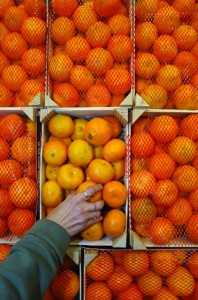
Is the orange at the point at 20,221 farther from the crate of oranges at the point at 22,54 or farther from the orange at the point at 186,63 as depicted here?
the orange at the point at 186,63

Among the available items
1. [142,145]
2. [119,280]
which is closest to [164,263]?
[119,280]

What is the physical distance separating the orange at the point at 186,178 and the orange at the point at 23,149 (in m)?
0.72

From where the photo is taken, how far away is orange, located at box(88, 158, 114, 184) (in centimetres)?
154

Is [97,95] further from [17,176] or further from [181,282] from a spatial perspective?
[181,282]

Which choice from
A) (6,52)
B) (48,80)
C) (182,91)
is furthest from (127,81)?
(6,52)

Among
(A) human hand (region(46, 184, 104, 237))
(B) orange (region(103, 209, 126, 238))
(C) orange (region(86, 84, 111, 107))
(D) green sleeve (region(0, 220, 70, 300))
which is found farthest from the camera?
(C) orange (region(86, 84, 111, 107))

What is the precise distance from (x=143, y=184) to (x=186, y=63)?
66 centimetres

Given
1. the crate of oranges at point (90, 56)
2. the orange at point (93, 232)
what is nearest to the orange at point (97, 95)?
the crate of oranges at point (90, 56)

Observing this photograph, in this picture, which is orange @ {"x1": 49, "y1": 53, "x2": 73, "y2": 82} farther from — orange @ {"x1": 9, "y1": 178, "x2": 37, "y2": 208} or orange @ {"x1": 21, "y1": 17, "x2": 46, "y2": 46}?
orange @ {"x1": 9, "y1": 178, "x2": 37, "y2": 208}

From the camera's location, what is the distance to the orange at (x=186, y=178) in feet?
5.09

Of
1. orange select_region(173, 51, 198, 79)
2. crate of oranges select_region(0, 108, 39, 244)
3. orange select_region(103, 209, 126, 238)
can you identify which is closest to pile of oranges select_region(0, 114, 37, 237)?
crate of oranges select_region(0, 108, 39, 244)

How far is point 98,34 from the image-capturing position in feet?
5.42

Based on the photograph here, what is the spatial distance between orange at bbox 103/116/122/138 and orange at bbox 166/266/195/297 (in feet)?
2.37

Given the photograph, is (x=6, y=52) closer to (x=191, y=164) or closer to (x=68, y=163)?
(x=68, y=163)
